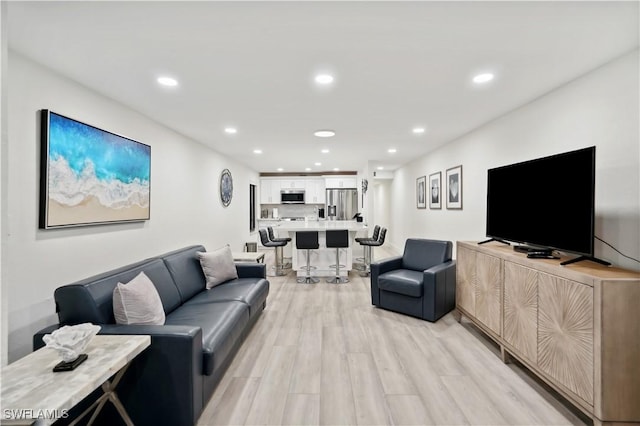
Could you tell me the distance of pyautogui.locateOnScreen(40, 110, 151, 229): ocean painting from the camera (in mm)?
2109

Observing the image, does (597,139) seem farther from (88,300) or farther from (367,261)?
(367,261)

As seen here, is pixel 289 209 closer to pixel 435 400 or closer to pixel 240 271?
pixel 240 271

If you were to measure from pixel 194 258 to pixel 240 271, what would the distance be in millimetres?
624

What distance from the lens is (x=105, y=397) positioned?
161 cm

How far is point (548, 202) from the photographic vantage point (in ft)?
7.55

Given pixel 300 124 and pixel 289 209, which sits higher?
pixel 300 124

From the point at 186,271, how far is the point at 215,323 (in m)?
1.11

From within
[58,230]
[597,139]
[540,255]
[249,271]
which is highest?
[597,139]

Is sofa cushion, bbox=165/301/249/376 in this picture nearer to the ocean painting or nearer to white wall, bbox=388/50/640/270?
the ocean painting

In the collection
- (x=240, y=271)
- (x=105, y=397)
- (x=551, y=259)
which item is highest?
(x=551, y=259)

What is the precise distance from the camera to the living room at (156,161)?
1917 mm

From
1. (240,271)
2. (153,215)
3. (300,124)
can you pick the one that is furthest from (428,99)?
(153,215)

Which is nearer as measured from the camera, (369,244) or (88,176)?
(88,176)

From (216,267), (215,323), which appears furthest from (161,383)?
(216,267)
